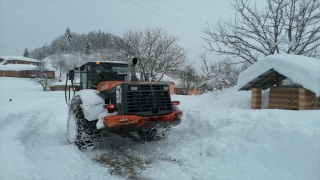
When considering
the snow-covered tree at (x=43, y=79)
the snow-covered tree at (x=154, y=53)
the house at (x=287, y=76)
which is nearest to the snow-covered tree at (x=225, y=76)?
the house at (x=287, y=76)

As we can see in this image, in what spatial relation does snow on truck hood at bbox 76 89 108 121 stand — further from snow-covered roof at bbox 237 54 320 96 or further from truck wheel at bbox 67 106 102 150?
snow-covered roof at bbox 237 54 320 96

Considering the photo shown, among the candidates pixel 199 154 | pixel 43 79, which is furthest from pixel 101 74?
pixel 43 79

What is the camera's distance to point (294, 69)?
23.7 ft

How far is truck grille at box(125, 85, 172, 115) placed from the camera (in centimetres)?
527

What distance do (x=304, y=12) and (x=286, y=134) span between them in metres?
9.93

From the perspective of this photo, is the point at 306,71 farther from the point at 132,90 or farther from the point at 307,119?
the point at 132,90

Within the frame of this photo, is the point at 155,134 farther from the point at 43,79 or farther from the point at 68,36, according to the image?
the point at 68,36

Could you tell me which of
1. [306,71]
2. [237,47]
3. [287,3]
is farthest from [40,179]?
[287,3]

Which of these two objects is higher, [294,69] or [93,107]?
[294,69]

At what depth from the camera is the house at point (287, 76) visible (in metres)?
6.89

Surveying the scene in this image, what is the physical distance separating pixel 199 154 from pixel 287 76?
13.1 feet

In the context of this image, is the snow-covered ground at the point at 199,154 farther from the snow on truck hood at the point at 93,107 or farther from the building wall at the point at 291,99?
the building wall at the point at 291,99

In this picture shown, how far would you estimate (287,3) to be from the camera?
40.4 feet

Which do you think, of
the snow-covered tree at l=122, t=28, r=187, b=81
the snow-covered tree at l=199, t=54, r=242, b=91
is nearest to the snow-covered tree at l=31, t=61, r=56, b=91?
the snow-covered tree at l=122, t=28, r=187, b=81
